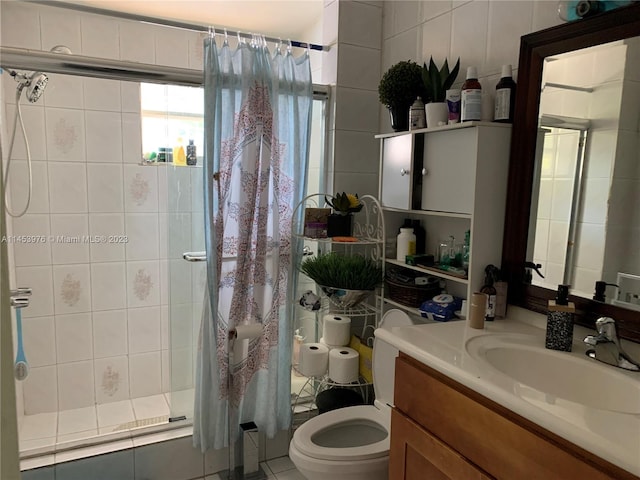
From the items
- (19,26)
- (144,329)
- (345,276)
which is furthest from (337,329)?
(19,26)

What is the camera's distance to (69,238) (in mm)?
2658

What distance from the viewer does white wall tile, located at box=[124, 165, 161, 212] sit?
275 centimetres

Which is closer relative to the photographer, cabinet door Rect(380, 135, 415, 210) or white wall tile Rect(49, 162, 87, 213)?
cabinet door Rect(380, 135, 415, 210)

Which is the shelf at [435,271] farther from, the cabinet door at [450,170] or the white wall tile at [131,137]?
the white wall tile at [131,137]

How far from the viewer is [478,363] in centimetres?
120

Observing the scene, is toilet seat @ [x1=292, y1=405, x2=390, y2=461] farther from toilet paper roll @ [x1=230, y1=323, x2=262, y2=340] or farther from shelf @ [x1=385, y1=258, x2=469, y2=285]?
shelf @ [x1=385, y1=258, x2=469, y2=285]

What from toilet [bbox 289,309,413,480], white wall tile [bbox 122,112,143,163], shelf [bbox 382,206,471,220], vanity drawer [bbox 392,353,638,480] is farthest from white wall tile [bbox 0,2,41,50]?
vanity drawer [bbox 392,353,638,480]

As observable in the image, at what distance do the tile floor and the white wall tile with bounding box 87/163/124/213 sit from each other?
155 cm

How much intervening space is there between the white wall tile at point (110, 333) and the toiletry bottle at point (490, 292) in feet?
7.00

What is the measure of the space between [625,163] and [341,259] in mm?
1102

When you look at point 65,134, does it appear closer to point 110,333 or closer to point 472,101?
point 110,333

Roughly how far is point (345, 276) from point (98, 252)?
1569 mm

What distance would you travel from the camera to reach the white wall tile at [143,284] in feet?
9.27

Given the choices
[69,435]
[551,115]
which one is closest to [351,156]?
[551,115]
